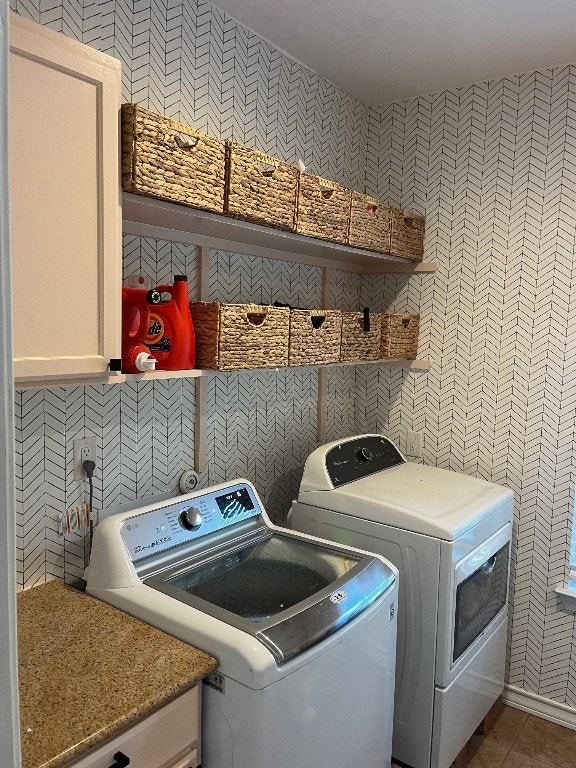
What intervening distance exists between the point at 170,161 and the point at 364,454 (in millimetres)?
1470

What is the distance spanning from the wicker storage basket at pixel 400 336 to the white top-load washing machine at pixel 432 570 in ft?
1.58

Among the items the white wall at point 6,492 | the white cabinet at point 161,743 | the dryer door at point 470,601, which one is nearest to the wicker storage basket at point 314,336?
the dryer door at point 470,601

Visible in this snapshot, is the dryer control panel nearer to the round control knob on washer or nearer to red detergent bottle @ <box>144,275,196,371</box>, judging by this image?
the round control knob on washer

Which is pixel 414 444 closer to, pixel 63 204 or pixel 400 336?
pixel 400 336

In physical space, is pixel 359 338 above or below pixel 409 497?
above

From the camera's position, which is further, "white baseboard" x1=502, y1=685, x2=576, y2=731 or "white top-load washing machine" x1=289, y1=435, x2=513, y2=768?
"white baseboard" x1=502, y1=685, x2=576, y2=731

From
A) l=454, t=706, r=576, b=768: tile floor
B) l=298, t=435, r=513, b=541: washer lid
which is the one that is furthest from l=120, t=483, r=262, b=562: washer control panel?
l=454, t=706, r=576, b=768: tile floor

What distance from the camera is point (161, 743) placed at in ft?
4.16

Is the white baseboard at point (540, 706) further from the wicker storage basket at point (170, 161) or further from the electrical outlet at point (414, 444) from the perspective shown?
the wicker storage basket at point (170, 161)

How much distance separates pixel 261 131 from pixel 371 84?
668 millimetres

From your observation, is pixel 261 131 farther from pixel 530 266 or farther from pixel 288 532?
pixel 288 532

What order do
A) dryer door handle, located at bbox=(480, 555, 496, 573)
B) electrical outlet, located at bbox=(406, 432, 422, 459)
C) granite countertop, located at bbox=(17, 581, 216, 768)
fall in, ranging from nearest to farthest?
granite countertop, located at bbox=(17, 581, 216, 768) → dryer door handle, located at bbox=(480, 555, 496, 573) → electrical outlet, located at bbox=(406, 432, 422, 459)

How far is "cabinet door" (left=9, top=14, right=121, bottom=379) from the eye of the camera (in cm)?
118

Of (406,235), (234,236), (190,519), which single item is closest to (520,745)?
(190,519)
